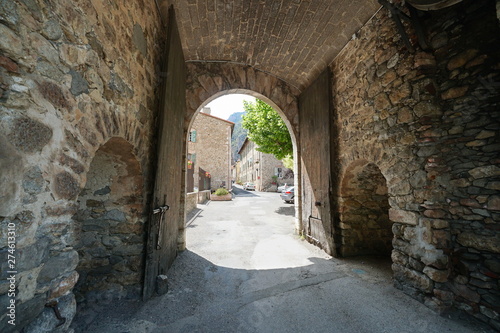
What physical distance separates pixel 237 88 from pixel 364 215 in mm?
3927

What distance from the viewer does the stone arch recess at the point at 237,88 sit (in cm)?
469

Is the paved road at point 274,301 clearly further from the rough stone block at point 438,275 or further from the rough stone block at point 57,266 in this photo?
the rough stone block at point 57,266

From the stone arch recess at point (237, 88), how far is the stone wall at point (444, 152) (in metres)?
2.47

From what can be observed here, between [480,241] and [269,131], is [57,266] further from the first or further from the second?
[269,131]

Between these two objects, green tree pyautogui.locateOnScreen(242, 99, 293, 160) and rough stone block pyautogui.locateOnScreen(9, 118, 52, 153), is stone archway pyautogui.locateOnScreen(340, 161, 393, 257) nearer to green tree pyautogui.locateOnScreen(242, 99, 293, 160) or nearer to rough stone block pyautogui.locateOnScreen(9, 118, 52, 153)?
rough stone block pyautogui.locateOnScreen(9, 118, 52, 153)

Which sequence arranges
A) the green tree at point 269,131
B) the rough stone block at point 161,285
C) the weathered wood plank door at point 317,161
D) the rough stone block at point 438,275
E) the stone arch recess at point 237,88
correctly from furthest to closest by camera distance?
the green tree at point 269,131
the stone arch recess at point 237,88
the weathered wood plank door at point 317,161
the rough stone block at point 161,285
the rough stone block at point 438,275

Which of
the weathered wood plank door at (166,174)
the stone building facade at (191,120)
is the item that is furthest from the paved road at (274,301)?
the weathered wood plank door at (166,174)

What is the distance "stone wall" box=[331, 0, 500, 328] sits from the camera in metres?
2.15

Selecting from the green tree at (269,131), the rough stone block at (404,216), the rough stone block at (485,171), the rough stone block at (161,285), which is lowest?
the rough stone block at (161,285)

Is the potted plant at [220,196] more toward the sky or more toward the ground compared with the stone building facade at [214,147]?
more toward the ground

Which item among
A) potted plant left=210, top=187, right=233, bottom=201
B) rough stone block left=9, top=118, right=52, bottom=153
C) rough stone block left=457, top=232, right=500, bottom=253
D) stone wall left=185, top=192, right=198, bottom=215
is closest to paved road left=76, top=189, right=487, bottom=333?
rough stone block left=457, top=232, right=500, bottom=253

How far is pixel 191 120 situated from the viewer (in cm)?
464

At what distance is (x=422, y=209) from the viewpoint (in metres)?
2.59

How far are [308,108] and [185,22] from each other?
310 centimetres
